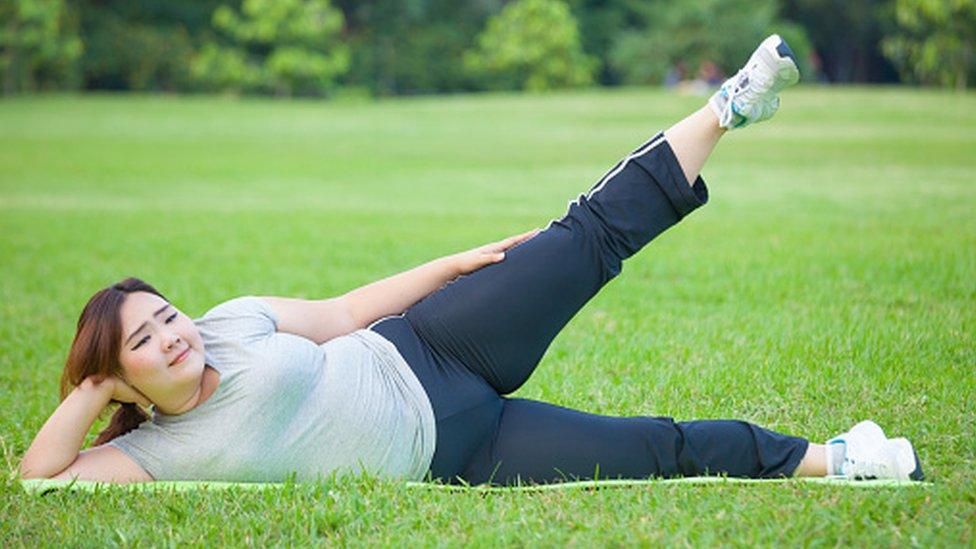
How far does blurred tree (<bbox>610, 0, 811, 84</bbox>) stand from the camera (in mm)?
36594

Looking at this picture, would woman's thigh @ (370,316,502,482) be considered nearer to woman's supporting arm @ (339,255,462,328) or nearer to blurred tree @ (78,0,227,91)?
woman's supporting arm @ (339,255,462,328)

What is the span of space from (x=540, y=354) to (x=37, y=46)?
31877 millimetres

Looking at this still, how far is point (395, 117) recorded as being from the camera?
24.4m

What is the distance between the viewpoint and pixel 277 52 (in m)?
36.9

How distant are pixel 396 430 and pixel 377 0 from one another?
39.6m

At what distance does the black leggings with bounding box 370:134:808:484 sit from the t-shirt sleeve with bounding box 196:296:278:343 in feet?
1.06

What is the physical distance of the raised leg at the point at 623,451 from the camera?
3.17m

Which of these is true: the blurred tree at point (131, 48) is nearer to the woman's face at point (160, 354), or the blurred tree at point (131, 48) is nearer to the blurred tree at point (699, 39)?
the blurred tree at point (699, 39)

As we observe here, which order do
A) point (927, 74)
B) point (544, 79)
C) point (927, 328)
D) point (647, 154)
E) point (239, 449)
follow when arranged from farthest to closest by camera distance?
1. point (544, 79)
2. point (927, 74)
3. point (927, 328)
4. point (647, 154)
5. point (239, 449)

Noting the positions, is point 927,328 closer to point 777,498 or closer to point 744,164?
point 777,498

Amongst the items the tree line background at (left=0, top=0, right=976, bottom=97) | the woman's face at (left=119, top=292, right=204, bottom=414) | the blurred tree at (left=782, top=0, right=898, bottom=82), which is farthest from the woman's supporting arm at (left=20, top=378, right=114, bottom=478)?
the blurred tree at (left=782, top=0, right=898, bottom=82)

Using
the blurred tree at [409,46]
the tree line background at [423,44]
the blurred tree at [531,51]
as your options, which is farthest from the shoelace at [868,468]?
the blurred tree at [409,46]

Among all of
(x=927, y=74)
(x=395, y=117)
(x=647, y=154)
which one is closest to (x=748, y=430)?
(x=647, y=154)

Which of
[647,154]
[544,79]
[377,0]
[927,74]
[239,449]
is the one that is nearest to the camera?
[239,449]
